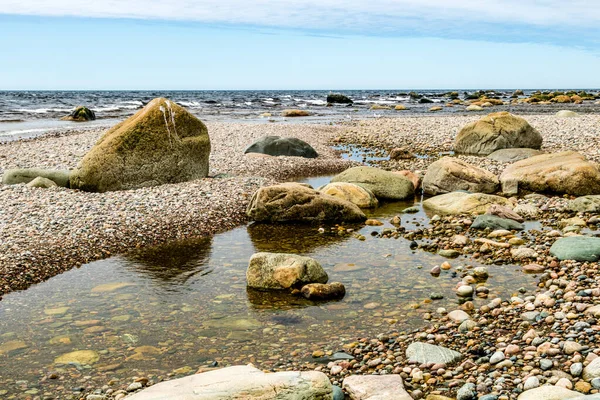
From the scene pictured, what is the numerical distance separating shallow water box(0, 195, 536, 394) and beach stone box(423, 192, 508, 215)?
11.2 feet

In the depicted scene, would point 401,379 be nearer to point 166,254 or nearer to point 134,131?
point 166,254

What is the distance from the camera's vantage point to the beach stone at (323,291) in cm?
827

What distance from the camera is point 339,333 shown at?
277 inches

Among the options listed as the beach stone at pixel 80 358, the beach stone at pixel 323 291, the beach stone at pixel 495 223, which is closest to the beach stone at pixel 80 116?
the beach stone at pixel 495 223

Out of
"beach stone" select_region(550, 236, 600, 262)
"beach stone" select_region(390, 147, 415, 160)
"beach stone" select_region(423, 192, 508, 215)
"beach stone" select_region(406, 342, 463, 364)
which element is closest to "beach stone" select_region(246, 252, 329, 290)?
"beach stone" select_region(406, 342, 463, 364)

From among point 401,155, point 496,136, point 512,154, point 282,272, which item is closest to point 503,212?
point 282,272

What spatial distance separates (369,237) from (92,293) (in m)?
6.03

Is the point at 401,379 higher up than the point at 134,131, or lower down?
lower down

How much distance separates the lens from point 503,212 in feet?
42.1

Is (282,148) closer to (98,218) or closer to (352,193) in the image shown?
(352,193)

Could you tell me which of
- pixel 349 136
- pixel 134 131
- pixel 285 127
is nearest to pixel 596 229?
pixel 134 131

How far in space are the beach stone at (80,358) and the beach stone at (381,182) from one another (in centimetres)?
1077

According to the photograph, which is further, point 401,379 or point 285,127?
point 285,127

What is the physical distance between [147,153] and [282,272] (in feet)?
27.8
